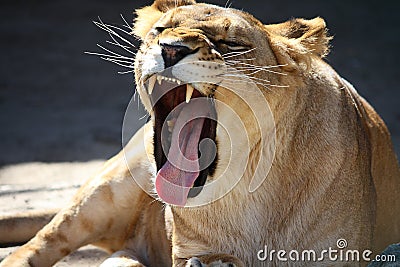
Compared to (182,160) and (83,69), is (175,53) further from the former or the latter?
(83,69)

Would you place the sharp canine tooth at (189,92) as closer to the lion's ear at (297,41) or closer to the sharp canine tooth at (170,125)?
the sharp canine tooth at (170,125)

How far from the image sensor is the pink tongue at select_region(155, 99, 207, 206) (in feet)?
9.73

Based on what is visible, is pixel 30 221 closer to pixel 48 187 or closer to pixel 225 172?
pixel 48 187

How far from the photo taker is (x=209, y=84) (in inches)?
111

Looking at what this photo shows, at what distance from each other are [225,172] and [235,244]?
0.27m

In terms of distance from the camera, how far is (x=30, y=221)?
4.02 meters

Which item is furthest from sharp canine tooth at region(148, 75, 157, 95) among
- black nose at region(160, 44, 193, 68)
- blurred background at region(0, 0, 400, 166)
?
blurred background at region(0, 0, 400, 166)

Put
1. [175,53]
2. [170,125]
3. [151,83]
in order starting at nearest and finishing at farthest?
[175,53] < [151,83] < [170,125]

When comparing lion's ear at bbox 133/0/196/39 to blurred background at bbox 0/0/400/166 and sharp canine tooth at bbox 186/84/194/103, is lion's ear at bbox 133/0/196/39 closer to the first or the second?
sharp canine tooth at bbox 186/84/194/103

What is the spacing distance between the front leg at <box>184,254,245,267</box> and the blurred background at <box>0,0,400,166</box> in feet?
8.01

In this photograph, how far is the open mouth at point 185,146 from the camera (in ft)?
9.72

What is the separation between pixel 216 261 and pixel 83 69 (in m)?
4.56

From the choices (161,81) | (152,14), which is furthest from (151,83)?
(152,14)

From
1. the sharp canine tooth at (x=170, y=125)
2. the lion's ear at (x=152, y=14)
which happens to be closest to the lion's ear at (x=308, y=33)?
the lion's ear at (x=152, y=14)
